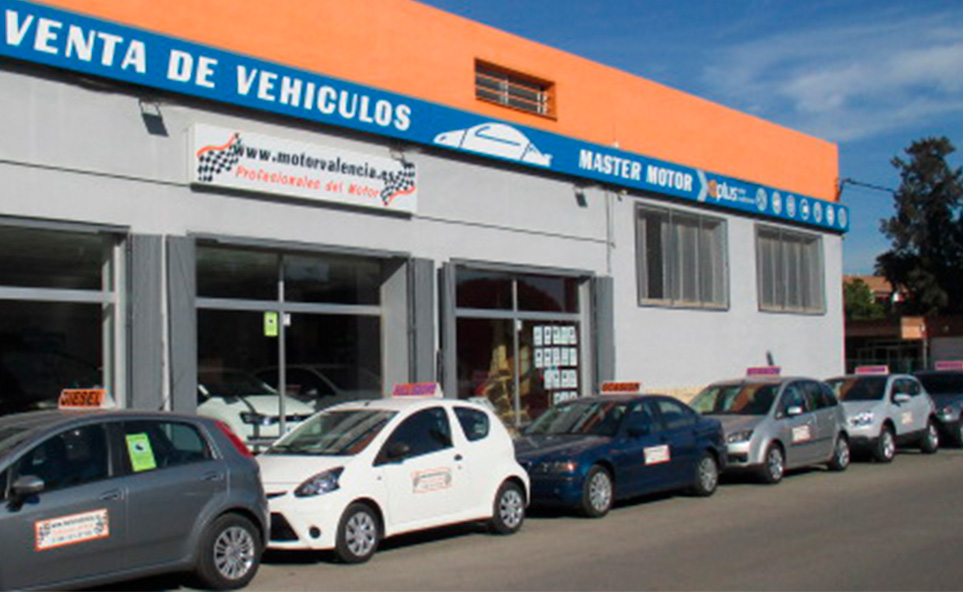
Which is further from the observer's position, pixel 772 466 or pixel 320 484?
pixel 772 466

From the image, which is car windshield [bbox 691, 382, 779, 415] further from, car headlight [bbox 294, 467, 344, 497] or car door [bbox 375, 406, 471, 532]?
car headlight [bbox 294, 467, 344, 497]

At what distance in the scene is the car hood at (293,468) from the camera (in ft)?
33.1

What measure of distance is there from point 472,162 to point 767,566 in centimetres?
1000

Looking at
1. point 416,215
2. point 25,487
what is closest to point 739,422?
point 416,215

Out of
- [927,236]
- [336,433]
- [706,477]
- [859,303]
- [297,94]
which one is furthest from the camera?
[859,303]

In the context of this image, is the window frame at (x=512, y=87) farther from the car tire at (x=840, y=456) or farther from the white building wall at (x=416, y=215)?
the car tire at (x=840, y=456)

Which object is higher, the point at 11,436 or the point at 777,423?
the point at 11,436

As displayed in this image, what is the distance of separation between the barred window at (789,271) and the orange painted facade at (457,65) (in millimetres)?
1307

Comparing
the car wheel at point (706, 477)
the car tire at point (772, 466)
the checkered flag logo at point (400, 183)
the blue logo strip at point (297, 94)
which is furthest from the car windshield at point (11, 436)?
the car tire at point (772, 466)

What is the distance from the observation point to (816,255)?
2753cm

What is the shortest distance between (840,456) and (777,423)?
2231mm

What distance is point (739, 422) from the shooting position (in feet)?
53.7

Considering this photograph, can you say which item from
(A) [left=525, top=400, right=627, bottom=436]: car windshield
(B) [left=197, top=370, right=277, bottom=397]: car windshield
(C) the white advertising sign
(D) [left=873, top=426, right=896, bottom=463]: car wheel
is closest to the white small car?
(A) [left=525, top=400, right=627, bottom=436]: car windshield

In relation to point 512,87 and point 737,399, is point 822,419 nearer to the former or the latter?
point 737,399
